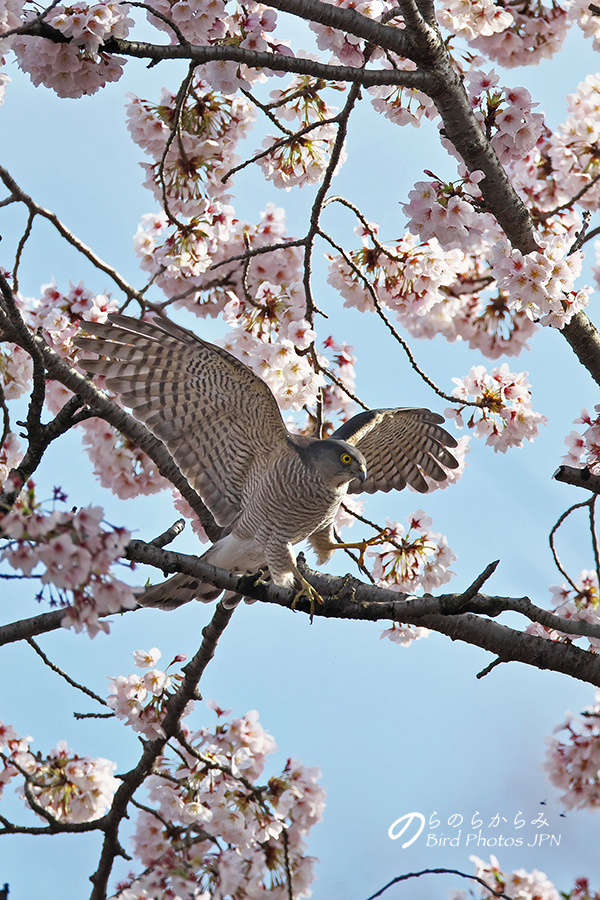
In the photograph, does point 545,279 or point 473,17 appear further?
point 473,17

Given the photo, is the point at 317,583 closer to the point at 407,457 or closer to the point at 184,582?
the point at 184,582

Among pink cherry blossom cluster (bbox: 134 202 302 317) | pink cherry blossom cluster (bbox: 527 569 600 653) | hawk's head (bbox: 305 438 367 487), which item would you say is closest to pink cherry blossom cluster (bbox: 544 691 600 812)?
pink cherry blossom cluster (bbox: 527 569 600 653)

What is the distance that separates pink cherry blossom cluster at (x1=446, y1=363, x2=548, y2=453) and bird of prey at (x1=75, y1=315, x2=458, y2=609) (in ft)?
2.98

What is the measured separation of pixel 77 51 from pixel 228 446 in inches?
79.3

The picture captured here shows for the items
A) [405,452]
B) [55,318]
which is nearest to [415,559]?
[405,452]

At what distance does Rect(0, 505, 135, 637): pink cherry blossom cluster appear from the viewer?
5.74ft

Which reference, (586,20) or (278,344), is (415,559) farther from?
(586,20)

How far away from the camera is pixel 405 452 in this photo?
516 cm

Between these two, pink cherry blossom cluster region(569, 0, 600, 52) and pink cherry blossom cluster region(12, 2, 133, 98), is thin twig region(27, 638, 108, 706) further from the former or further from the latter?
pink cherry blossom cluster region(569, 0, 600, 52)

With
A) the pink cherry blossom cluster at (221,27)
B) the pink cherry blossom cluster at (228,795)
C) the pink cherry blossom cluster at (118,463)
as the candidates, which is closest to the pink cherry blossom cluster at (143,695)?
the pink cherry blossom cluster at (228,795)

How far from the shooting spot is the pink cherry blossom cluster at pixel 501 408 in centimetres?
472

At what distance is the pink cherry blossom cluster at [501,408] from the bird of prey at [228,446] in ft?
2.98

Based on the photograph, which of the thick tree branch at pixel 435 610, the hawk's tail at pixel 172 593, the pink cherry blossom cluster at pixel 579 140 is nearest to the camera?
the thick tree branch at pixel 435 610

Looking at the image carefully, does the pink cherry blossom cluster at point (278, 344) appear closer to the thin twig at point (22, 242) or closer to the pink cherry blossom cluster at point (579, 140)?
the thin twig at point (22, 242)
